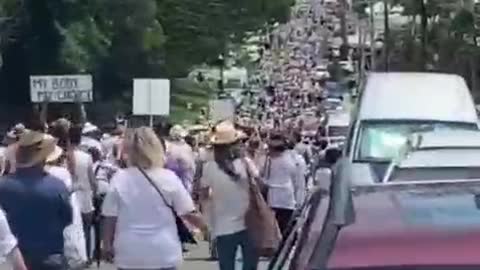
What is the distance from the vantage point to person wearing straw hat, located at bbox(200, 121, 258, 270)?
1304 centimetres

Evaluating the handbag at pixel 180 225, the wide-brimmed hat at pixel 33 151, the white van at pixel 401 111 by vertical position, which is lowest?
the white van at pixel 401 111

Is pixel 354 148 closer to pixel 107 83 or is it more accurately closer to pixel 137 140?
pixel 137 140

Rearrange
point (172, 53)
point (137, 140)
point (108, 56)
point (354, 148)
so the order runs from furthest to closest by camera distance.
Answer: point (172, 53), point (108, 56), point (354, 148), point (137, 140)

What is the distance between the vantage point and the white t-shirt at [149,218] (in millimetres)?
10195

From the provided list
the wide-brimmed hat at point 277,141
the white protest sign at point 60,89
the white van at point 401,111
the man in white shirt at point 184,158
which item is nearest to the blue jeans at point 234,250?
the white van at point 401,111

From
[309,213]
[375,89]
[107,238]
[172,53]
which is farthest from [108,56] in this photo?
[309,213]

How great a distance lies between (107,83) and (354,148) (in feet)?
148

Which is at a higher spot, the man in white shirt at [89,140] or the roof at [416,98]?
the roof at [416,98]

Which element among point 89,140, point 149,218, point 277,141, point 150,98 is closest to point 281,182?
point 277,141

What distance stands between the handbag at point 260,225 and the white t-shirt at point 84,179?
344 cm

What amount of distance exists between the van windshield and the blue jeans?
3.16 metres

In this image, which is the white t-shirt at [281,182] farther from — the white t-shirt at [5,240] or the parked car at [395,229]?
the parked car at [395,229]

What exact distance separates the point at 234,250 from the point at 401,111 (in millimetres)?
6160

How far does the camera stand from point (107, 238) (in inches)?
418
